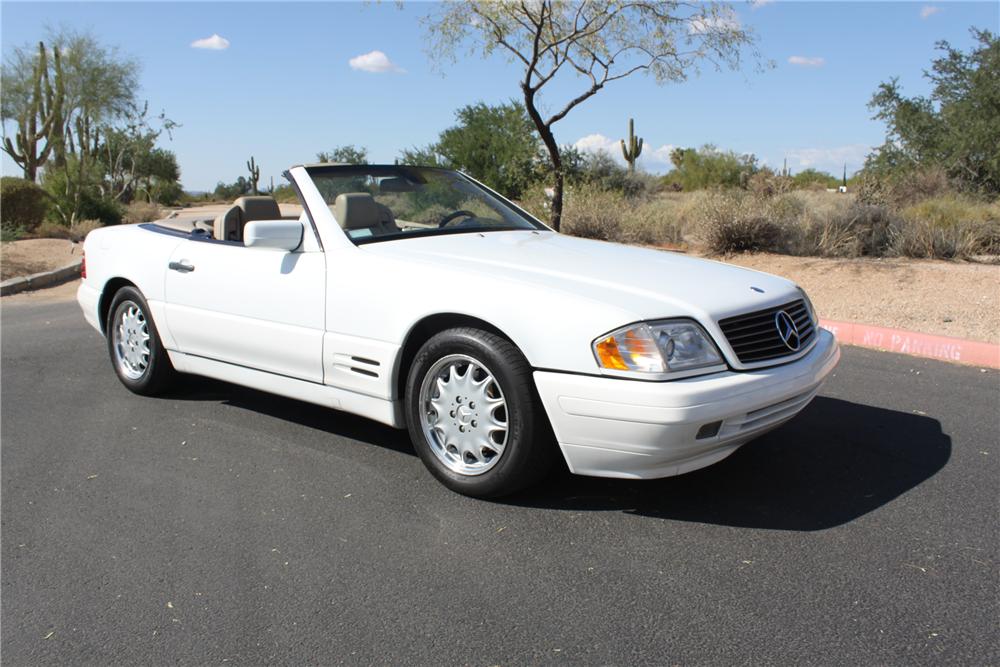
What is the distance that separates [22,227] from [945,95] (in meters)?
19.8

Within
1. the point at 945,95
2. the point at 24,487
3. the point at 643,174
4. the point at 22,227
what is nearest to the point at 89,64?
the point at 22,227

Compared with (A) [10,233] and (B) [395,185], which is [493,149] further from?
(B) [395,185]

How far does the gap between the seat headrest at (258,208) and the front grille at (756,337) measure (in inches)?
123

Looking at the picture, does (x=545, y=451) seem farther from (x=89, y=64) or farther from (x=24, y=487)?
(x=89, y=64)

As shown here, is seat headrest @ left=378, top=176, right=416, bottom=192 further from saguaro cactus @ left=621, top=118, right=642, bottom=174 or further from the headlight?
saguaro cactus @ left=621, top=118, right=642, bottom=174

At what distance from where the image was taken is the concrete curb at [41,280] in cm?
1160

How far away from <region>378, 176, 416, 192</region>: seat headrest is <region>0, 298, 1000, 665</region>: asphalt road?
1419 mm

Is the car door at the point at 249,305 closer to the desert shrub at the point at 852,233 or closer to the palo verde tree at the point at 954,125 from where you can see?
the desert shrub at the point at 852,233

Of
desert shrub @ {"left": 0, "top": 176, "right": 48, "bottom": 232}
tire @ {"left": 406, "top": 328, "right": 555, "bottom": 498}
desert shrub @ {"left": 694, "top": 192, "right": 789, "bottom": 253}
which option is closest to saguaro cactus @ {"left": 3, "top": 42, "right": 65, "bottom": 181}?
desert shrub @ {"left": 0, "top": 176, "right": 48, "bottom": 232}

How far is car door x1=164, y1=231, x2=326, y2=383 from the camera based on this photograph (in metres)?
4.37

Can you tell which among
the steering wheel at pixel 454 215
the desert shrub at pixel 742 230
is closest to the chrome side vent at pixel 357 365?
the steering wheel at pixel 454 215

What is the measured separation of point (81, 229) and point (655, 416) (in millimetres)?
17464

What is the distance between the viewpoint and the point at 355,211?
452 centimetres

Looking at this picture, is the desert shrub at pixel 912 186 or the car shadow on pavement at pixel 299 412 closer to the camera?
the car shadow on pavement at pixel 299 412
